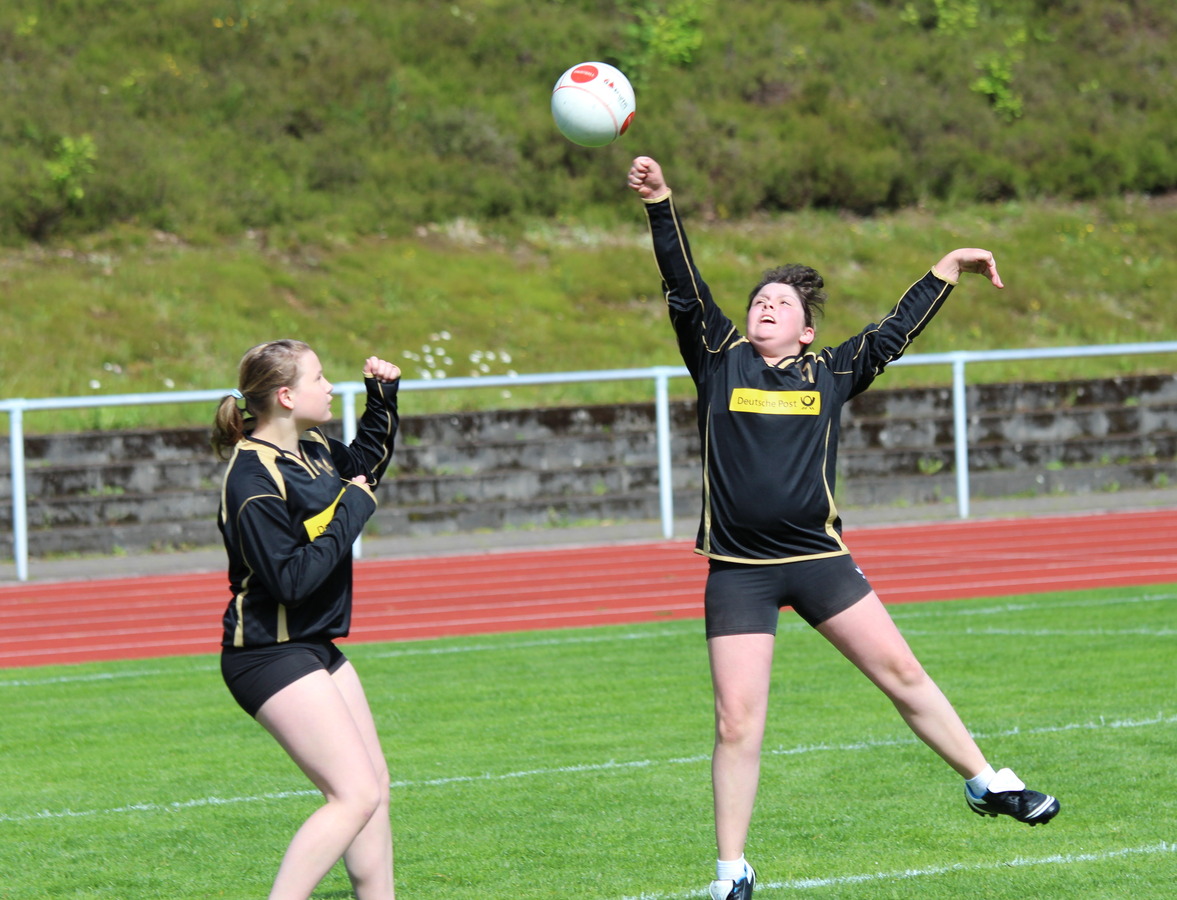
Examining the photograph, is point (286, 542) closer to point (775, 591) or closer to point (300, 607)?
point (300, 607)

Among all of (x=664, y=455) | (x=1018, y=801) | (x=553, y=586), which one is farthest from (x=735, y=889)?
(x=664, y=455)

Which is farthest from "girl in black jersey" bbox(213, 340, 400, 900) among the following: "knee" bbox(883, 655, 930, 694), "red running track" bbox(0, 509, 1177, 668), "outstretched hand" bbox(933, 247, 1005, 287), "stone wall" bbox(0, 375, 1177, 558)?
"stone wall" bbox(0, 375, 1177, 558)

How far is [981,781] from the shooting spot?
4.78 meters

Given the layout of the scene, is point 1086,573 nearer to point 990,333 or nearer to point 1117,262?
point 990,333

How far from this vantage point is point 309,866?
391cm

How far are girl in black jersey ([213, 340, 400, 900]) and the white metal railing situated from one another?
9210mm

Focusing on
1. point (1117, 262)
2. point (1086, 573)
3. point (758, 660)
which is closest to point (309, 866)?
point (758, 660)

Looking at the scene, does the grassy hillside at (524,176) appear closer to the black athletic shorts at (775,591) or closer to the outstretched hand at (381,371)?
the outstretched hand at (381,371)

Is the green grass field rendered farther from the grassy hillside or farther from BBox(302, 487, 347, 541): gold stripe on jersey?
the grassy hillside

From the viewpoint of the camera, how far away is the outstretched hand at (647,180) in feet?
15.7

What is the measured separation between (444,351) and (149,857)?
14115mm

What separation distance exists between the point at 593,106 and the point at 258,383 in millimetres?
1978

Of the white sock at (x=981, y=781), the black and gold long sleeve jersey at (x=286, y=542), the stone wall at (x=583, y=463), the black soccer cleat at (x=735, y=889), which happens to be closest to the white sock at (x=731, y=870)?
the black soccer cleat at (x=735, y=889)

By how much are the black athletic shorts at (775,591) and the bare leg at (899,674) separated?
5 cm
